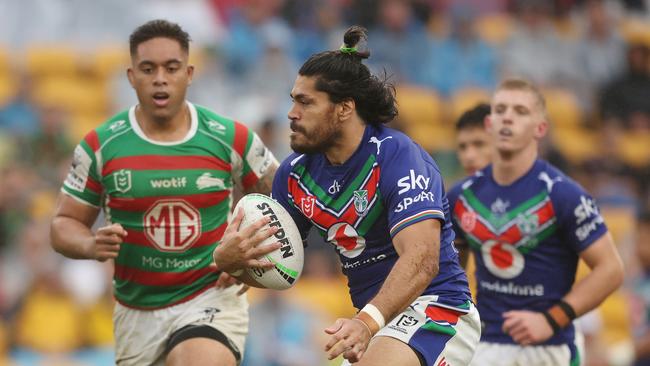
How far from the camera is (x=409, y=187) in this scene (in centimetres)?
574

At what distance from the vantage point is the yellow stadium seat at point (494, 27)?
→ 16938mm

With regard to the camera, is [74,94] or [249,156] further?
[74,94]

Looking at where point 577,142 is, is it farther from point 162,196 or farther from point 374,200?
point 374,200

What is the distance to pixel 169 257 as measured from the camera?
6.98 m

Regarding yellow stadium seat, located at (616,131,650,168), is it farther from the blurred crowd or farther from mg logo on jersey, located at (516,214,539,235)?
mg logo on jersey, located at (516,214,539,235)

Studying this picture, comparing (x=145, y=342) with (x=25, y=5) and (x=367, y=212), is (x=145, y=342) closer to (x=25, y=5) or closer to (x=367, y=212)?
(x=367, y=212)

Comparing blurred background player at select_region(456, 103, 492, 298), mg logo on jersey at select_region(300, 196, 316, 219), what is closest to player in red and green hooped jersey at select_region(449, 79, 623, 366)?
blurred background player at select_region(456, 103, 492, 298)

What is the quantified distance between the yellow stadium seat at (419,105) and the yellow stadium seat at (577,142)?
5.12ft

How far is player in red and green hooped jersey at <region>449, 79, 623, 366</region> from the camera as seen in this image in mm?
7160

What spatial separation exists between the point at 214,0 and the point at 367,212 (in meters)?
10.3

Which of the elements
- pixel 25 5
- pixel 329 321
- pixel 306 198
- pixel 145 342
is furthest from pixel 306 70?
pixel 25 5

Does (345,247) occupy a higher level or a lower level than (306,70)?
lower

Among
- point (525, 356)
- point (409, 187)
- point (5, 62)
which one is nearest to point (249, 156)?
point (409, 187)

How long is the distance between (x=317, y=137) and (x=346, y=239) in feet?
1.84
